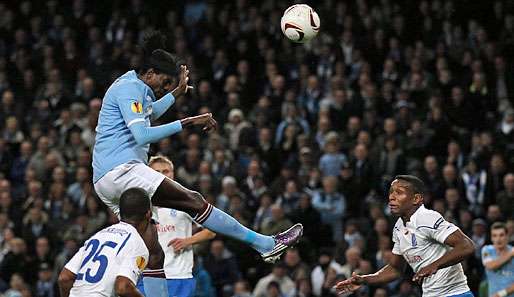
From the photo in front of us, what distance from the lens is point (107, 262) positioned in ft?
27.4

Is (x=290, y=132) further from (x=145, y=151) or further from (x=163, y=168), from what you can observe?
(x=145, y=151)

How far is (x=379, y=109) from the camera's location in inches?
740

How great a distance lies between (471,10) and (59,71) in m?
8.10

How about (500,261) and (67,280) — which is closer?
(67,280)

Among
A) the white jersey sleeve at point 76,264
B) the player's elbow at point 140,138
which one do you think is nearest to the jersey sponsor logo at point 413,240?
the player's elbow at point 140,138

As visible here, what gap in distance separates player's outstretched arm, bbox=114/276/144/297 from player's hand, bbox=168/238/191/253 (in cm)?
360

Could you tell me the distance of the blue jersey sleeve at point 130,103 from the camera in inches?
370

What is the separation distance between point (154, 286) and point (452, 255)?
281 centimetres

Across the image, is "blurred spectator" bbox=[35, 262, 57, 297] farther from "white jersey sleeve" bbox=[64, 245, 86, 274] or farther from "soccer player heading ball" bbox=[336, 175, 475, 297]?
"white jersey sleeve" bbox=[64, 245, 86, 274]

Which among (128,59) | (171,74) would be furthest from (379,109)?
(171,74)

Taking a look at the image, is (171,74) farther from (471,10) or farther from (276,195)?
(471,10)

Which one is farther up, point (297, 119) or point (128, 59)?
point (128, 59)

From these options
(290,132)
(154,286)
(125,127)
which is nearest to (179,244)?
(154,286)

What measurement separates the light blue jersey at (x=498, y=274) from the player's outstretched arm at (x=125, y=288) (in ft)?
20.3
